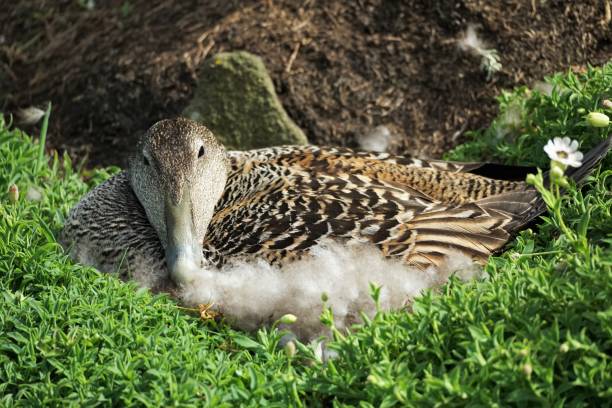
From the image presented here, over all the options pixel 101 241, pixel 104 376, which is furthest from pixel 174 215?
pixel 104 376

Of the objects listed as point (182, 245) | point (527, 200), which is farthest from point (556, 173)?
point (182, 245)

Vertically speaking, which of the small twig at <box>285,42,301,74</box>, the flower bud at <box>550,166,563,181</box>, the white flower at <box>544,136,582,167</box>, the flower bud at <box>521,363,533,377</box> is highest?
the flower bud at <box>550,166,563,181</box>

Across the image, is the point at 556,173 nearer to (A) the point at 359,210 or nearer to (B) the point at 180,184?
(A) the point at 359,210

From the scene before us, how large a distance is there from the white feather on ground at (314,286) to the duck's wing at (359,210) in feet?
0.24

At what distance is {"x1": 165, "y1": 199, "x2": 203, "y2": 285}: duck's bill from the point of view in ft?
13.4

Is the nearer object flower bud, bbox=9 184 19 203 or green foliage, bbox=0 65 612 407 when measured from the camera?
green foliage, bbox=0 65 612 407

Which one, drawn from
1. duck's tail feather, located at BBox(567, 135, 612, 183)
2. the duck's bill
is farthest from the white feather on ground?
duck's tail feather, located at BBox(567, 135, 612, 183)

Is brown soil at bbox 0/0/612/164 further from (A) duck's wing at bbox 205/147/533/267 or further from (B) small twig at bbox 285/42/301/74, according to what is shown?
(A) duck's wing at bbox 205/147/533/267

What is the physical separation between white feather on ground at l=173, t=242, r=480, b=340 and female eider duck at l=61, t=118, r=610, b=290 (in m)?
0.06

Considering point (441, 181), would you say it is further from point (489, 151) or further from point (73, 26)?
point (73, 26)

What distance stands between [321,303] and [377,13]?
11.0 feet

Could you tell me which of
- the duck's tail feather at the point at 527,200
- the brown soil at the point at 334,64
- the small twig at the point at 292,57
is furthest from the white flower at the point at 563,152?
the small twig at the point at 292,57

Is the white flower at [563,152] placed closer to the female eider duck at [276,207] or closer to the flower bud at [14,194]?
the female eider duck at [276,207]

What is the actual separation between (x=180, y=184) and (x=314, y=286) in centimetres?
99
